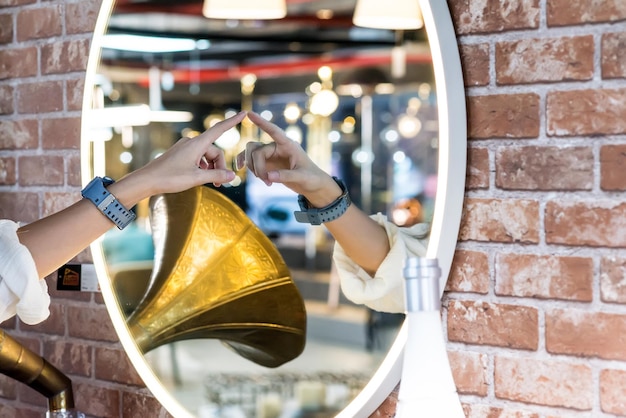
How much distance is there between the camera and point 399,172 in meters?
1.34

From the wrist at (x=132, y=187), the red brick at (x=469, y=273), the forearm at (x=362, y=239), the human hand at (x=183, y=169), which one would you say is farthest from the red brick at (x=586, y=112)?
the wrist at (x=132, y=187)

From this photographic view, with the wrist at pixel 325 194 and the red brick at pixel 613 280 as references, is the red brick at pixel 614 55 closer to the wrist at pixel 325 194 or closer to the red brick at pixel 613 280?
the red brick at pixel 613 280

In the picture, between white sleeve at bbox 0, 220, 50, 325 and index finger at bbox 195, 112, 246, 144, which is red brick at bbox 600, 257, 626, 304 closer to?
index finger at bbox 195, 112, 246, 144

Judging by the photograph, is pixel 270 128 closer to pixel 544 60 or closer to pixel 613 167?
pixel 544 60

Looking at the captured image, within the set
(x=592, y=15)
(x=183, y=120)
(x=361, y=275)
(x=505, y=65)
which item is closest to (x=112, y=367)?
(x=183, y=120)

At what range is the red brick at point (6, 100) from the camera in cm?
195

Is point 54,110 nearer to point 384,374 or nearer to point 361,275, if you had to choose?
point 361,275

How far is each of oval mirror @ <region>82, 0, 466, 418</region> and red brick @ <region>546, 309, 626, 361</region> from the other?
7.7 inches

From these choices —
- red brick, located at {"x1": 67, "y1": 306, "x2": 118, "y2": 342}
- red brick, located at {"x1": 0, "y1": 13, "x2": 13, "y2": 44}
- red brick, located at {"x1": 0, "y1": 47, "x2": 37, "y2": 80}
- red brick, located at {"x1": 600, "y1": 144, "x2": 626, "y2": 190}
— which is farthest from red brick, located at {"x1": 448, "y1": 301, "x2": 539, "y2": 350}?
red brick, located at {"x1": 0, "y1": 13, "x2": 13, "y2": 44}

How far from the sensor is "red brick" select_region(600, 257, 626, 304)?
119cm

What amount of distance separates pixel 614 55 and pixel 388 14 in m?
0.38

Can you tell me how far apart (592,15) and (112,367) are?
48.6 inches

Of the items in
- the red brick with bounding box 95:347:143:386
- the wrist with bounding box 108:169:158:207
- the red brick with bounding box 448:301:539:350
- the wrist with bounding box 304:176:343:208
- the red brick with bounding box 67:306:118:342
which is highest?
the wrist with bounding box 108:169:158:207

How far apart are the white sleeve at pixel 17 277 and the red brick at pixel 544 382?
76 centimetres
